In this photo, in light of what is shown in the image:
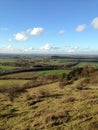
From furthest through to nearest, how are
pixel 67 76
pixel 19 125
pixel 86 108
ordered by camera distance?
pixel 67 76, pixel 86 108, pixel 19 125

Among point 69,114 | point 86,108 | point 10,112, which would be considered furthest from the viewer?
point 10,112

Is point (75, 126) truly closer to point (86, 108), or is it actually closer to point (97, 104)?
point (86, 108)

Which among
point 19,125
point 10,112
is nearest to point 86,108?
point 19,125

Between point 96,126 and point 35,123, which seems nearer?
point 96,126

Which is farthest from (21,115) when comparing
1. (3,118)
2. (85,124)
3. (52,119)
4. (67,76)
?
(67,76)

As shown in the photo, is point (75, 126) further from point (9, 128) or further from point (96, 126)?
point (9, 128)

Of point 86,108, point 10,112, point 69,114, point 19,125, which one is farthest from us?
point 10,112

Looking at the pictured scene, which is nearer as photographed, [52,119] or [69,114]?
[52,119]

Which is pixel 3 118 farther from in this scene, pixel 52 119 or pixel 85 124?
pixel 85 124

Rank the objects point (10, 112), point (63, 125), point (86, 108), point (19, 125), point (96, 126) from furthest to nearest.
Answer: point (10, 112)
point (86, 108)
point (19, 125)
point (63, 125)
point (96, 126)
